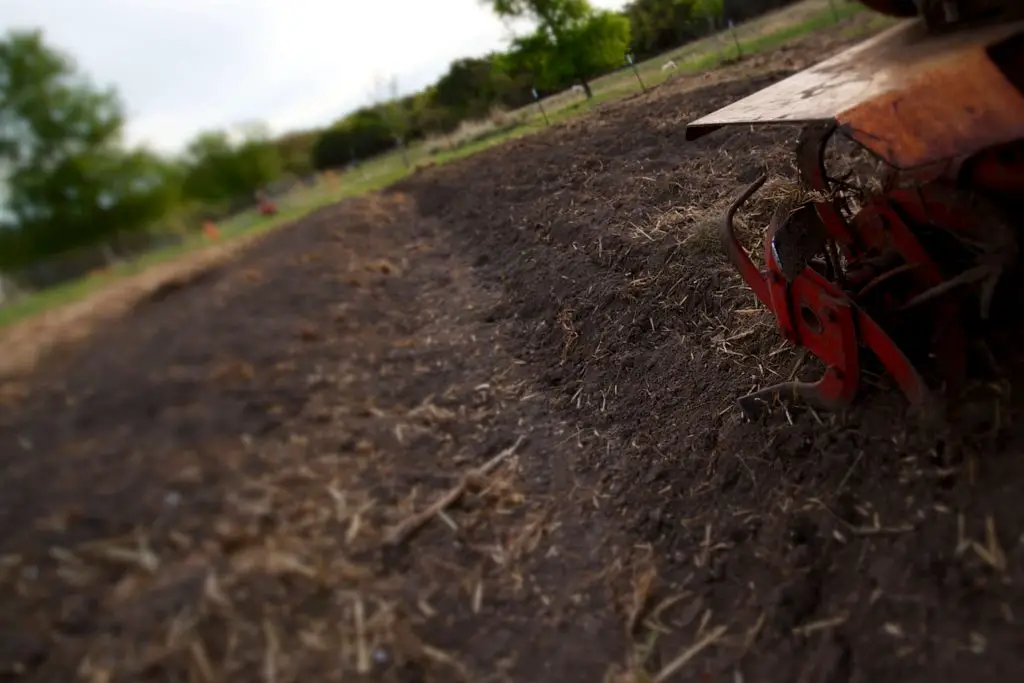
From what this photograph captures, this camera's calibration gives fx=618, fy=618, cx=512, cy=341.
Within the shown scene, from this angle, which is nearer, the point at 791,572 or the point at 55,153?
the point at 791,572

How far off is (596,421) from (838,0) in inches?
266

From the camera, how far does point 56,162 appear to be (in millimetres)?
2777

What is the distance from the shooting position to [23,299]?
8.27 feet

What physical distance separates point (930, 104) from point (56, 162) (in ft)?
11.3

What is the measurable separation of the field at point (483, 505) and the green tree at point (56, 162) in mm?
334

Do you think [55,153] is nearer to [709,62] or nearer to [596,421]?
[596,421]

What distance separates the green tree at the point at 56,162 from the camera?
2641 mm

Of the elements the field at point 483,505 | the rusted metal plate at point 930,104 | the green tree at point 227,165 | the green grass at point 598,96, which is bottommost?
the field at point 483,505

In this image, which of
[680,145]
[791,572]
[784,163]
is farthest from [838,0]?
[791,572]

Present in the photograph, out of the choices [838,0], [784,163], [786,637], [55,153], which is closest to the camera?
[786,637]

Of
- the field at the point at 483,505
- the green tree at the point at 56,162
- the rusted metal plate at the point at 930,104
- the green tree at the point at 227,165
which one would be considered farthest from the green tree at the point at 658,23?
the green tree at the point at 56,162

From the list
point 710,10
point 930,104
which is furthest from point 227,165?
point 710,10

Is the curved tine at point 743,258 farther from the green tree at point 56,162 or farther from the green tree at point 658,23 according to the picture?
the green tree at point 658,23

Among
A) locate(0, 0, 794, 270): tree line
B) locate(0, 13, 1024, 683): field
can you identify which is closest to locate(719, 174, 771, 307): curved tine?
locate(0, 13, 1024, 683): field
